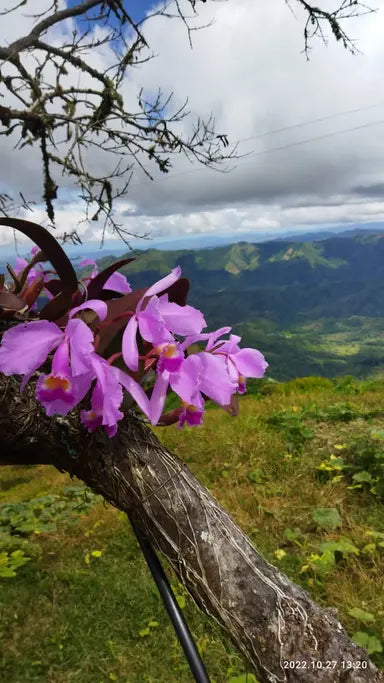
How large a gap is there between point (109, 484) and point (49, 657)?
3.15m

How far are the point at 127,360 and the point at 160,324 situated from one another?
8 cm

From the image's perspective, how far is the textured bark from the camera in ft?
3.12

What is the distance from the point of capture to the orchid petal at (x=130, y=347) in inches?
30.4

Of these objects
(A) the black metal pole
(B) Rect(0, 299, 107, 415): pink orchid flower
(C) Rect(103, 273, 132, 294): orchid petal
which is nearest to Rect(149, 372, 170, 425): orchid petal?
(B) Rect(0, 299, 107, 415): pink orchid flower

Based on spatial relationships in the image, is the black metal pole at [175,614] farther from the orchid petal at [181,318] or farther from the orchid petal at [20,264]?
the orchid petal at [20,264]

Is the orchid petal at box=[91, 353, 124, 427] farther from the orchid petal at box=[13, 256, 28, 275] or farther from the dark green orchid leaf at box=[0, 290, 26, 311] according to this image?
the orchid petal at box=[13, 256, 28, 275]

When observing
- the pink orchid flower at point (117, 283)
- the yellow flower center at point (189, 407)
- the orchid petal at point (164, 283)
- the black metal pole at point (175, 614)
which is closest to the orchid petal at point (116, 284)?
the pink orchid flower at point (117, 283)

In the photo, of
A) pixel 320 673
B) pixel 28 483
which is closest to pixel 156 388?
pixel 320 673

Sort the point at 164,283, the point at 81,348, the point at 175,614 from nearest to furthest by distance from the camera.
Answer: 1. the point at 81,348
2. the point at 164,283
3. the point at 175,614

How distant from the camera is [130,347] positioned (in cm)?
78

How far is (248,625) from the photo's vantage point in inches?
37.4

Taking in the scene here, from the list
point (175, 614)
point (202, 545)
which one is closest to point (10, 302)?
point (202, 545)

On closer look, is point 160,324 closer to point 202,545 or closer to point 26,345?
point 26,345

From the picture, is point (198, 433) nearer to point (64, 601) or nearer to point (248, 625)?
point (64, 601)
